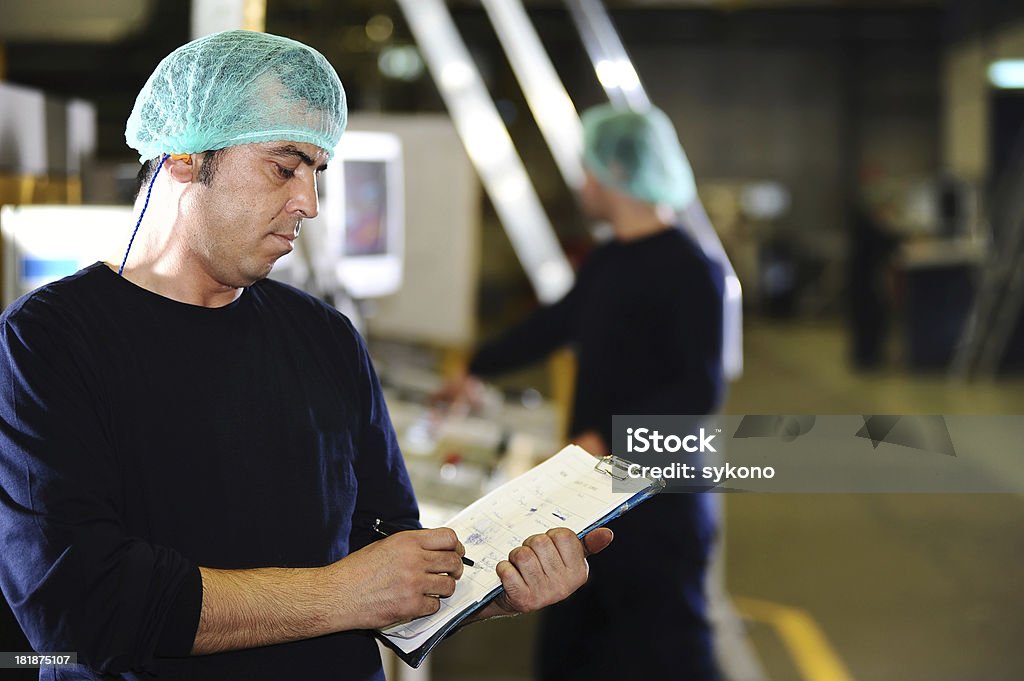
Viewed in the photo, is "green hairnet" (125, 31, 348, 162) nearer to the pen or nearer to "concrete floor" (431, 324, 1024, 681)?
the pen

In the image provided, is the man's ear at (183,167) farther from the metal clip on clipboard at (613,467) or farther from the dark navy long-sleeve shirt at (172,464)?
the metal clip on clipboard at (613,467)

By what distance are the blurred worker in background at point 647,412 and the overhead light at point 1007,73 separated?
717 centimetres

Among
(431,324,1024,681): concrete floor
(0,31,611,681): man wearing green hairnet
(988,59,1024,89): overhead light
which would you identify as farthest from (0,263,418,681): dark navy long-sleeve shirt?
(988,59,1024,89): overhead light

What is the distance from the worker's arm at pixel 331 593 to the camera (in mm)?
956

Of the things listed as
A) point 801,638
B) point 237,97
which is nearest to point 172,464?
point 237,97

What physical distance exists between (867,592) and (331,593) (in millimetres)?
3112

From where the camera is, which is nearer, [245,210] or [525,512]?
[245,210]

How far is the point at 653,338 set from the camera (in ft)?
6.88

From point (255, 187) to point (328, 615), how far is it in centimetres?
42

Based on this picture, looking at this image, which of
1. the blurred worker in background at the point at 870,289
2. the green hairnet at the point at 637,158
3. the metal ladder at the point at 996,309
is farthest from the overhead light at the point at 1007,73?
the green hairnet at the point at 637,158

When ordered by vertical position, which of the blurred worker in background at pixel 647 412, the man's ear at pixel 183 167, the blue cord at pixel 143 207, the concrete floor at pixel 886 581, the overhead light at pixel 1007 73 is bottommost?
the concrete floor at pixel 886 581

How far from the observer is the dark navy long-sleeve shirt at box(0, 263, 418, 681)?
91 centimetres

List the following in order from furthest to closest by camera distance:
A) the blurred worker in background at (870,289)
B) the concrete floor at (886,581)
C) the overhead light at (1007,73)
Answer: the overhead light at (1007,73)
the blurred worker in background at (870,289)
the concrete floor at (886,581)

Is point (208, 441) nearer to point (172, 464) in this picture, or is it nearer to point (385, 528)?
point (172, 464)
